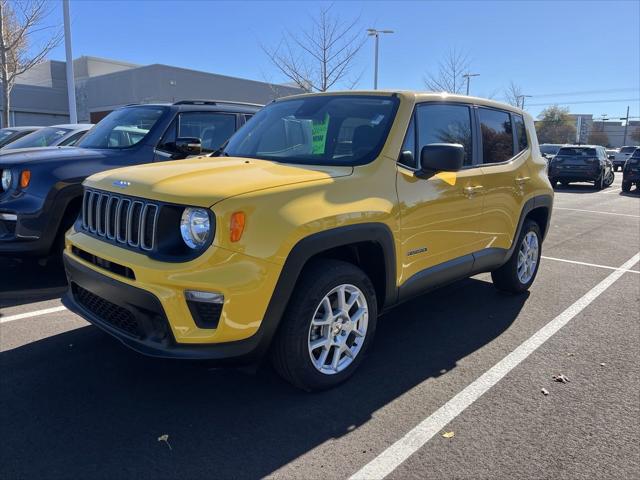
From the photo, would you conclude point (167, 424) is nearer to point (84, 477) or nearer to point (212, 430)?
point (212, 430)

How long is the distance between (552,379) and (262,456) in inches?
83.3

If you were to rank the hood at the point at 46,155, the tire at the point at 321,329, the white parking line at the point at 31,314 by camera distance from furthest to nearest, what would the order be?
the hood at the point at 46,155 → the white parking line at the point at 31,314 → the tire at the point at 321,329

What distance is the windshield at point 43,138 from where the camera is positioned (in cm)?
816

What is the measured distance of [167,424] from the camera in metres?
2.96

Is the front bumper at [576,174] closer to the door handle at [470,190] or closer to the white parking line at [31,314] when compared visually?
the door handle at [470,190]

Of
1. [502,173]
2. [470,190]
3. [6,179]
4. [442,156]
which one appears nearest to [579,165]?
[502,173]

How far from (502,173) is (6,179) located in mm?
4642

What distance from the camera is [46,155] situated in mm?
5254

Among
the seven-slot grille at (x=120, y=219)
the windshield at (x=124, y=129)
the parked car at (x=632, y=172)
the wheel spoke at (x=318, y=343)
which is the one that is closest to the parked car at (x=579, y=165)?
the parked car at (x=632, y=172)

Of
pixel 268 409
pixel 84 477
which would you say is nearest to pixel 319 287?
pixel 268 409

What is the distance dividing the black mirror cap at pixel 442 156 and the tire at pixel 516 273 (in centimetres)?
199

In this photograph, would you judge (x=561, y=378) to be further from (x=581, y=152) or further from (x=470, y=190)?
(x=581, y=152)

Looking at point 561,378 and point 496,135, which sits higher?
point 496,135

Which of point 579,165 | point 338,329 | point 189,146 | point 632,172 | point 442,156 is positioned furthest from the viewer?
point 579,165
